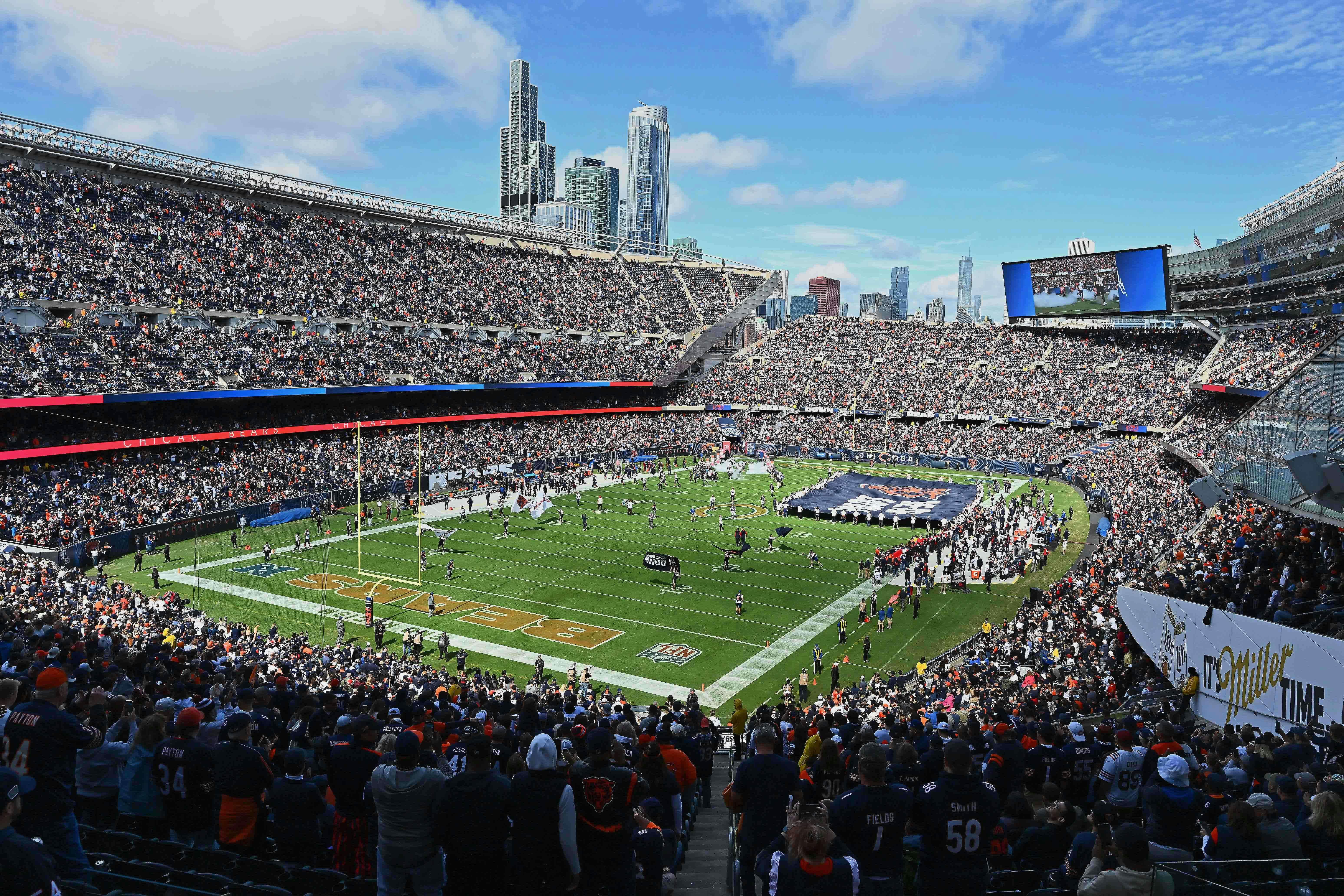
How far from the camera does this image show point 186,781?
661 centimetres

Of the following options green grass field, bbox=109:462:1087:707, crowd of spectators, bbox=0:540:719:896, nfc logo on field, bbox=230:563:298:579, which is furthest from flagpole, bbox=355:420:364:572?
crowd of spectators, bbox=0:540:719:896

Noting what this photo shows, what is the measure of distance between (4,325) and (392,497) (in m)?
20.6

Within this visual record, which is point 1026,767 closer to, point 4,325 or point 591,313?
point 4,325

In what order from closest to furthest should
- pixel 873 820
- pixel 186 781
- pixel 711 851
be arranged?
1. pixel 873 820
2. pixel 186 781
3. pixel 711 851

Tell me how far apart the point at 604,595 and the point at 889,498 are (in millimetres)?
25542

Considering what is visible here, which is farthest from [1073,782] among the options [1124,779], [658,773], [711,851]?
[658,773]

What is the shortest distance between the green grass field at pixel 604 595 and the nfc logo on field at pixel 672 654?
10cm

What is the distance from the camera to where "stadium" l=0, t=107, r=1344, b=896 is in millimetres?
8820

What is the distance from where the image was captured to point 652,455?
70.5 metres

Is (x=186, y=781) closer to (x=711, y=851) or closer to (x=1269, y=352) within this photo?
(x=711, y=851)

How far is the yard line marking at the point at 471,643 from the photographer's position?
971 inches

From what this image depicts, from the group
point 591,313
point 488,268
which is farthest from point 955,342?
point 488,268

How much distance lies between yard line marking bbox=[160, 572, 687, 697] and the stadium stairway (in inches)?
418

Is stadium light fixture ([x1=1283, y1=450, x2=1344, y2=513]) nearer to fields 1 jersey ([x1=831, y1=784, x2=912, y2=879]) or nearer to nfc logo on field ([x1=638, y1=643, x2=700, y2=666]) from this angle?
fields 1 jersey ([x1=831, y1=784, x2=912, y2=879])
